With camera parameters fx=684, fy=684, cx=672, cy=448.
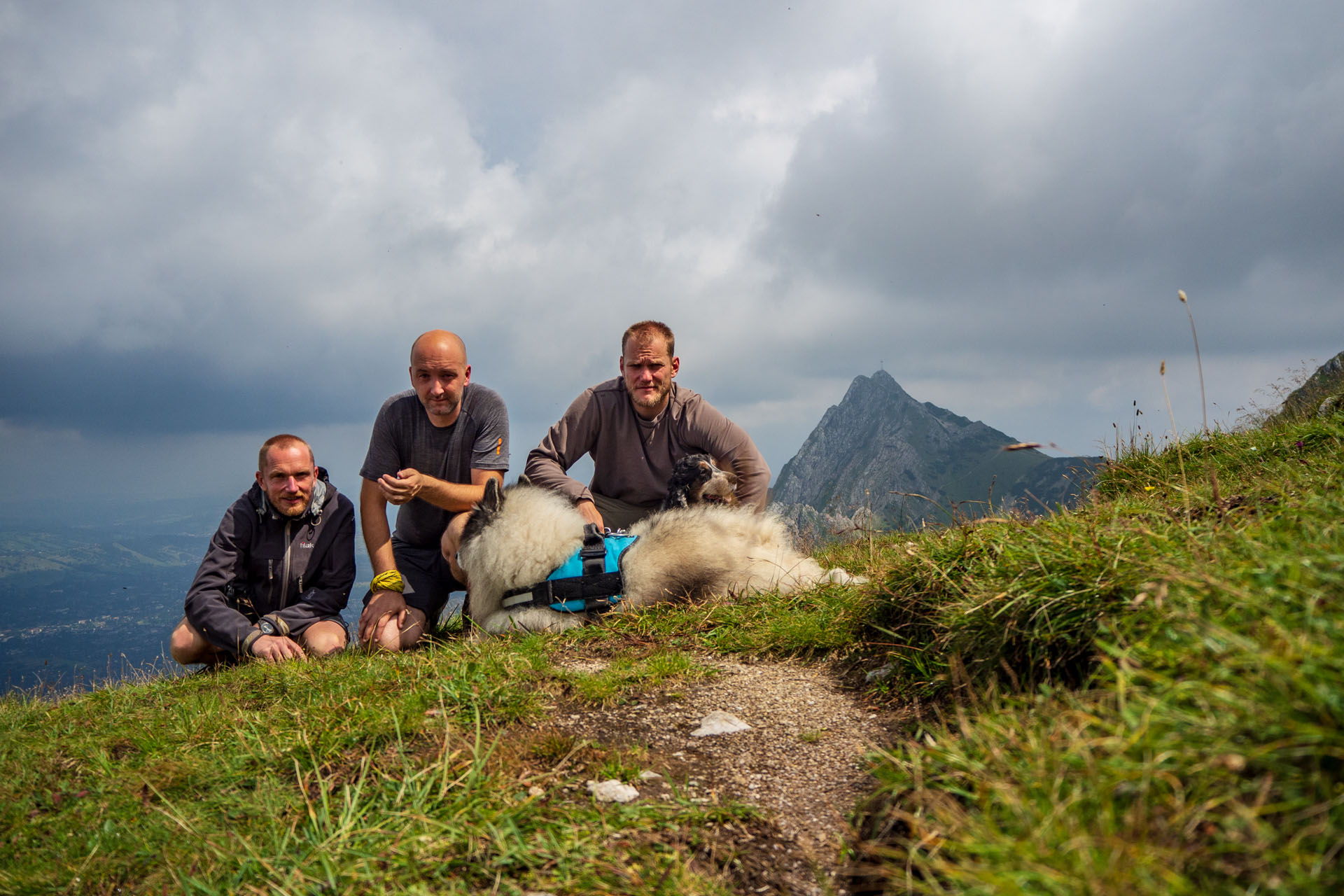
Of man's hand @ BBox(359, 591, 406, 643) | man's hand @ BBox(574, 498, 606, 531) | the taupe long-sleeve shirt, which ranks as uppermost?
the taupe long-sleeve shirt

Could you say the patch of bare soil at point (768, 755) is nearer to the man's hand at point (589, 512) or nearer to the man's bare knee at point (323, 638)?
the man's hand at point (589, 512)

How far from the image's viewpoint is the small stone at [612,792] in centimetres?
270

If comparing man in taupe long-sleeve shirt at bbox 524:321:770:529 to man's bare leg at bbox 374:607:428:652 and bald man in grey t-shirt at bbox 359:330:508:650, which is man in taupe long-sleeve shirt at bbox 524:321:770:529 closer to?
bald man in grey t-shirt at bbox 359:330:508:650

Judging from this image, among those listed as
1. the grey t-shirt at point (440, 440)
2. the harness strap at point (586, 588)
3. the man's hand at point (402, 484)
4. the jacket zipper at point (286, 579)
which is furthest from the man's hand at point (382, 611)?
the harness strap at point (586, 588)

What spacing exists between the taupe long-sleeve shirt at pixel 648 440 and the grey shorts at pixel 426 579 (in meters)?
1.43

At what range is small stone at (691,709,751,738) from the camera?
11.3ft

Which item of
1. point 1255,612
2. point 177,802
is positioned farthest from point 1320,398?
point 177,802

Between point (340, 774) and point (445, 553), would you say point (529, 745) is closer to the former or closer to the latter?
point (340, 774)

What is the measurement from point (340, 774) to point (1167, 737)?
9.66 ft

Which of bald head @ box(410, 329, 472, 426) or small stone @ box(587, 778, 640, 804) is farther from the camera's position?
bald head @ box(410, 329, 472, 426)

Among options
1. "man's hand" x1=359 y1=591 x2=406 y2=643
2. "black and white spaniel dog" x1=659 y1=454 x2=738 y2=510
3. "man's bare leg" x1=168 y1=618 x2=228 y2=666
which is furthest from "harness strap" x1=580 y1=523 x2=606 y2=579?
"man's bare leg" x1=168 y1=618 x2=228 y2=666

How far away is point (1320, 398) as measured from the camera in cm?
987

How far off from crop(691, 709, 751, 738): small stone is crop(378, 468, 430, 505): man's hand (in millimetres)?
3946

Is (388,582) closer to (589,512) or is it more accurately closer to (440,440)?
(440,440)
